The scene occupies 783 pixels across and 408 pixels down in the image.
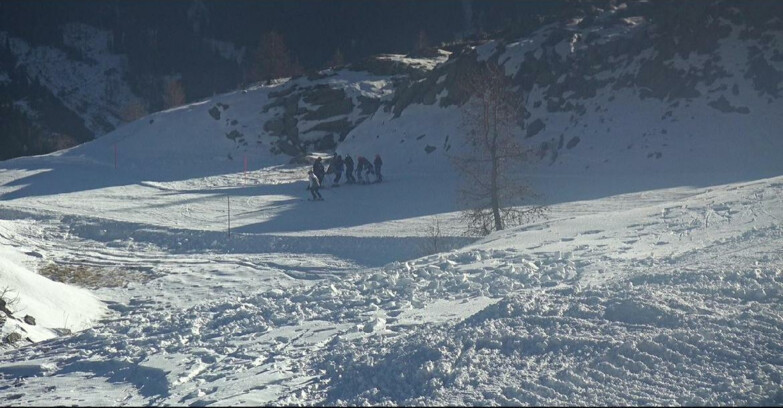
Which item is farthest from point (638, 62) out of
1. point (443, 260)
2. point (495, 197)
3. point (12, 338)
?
point (12, 338)

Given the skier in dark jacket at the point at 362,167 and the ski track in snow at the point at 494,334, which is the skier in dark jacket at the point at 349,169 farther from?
the ski track in snow at the point at 494,334

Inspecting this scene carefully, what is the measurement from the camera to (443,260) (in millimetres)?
13656

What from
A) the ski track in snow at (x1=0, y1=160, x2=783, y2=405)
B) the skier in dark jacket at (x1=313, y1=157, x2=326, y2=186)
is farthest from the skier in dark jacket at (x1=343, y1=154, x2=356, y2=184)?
the ski track in snow at (x1=0, y1=160, x2=783, y2=405)

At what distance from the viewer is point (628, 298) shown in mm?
8875

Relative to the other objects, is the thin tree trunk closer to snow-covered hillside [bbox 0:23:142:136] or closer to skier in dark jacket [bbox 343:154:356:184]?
skier in dark jacket [bbox 343:154:356:184]

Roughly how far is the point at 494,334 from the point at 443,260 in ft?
17.5

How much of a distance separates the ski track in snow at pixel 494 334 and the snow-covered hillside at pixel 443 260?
0.12 feet

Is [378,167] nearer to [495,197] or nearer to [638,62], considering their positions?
[495,197]

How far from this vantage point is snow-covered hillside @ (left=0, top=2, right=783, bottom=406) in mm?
7688

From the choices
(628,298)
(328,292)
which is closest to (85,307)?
(328,292)

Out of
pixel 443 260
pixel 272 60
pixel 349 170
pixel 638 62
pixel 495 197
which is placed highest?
pixel 272 60

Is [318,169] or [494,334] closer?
[494,334]

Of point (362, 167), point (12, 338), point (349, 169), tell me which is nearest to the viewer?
point (12, 338)

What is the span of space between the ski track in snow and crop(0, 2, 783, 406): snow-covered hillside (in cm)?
4
